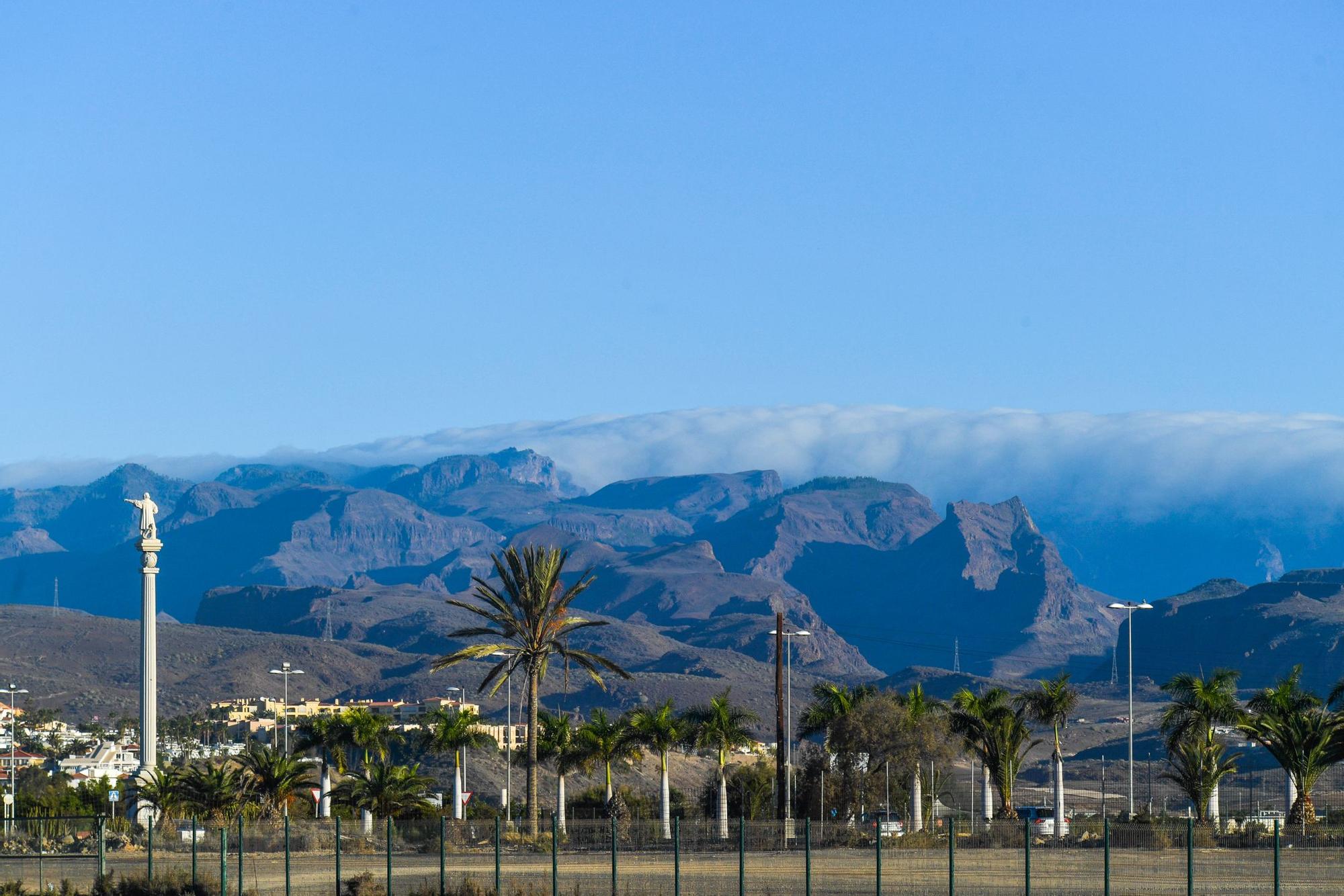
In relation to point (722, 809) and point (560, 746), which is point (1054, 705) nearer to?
point (722, 809)

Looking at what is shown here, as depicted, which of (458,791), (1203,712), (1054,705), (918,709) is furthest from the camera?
(918,709)

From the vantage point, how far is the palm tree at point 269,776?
219 ft

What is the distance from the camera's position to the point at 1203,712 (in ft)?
219

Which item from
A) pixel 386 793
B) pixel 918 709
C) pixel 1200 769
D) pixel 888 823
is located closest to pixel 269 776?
pixel 386 793

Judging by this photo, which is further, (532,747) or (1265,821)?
(532,747)

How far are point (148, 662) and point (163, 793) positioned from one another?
21.1ft

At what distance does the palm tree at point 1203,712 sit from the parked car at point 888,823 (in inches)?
408

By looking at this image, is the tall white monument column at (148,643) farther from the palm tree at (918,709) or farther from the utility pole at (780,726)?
the palm tree at (918,709)

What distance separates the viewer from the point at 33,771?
133 meters

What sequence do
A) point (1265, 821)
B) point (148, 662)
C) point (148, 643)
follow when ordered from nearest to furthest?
1. point (1265, 821)
2. point (148, 662)
3. point (148, 643)

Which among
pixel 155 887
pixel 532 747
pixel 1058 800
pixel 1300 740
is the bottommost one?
pixel 1058 800

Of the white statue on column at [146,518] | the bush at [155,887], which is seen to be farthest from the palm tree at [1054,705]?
the bush at [155,887]

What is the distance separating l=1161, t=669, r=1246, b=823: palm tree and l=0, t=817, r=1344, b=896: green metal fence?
16.2 ft

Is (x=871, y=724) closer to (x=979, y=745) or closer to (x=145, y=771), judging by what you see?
(x=979, y=745)
